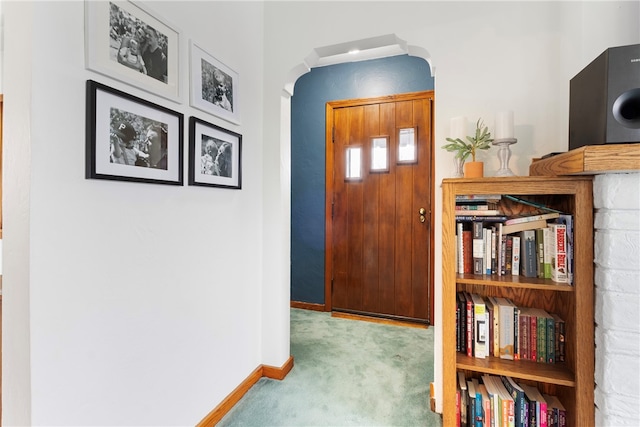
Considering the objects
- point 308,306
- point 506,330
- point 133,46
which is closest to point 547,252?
point 506,330

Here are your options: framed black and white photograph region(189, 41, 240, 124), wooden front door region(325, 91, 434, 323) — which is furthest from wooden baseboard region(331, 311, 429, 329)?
framed black and white photograph region(189, 41, 240, 124)

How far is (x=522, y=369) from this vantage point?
1.46 metres

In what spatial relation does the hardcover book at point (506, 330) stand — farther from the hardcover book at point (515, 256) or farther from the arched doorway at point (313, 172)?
the arched doorway at point (313, 172)

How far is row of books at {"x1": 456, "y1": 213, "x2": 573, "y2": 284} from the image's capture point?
1.50 m

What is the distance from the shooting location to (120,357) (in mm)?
1236

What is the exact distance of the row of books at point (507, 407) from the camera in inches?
59.4

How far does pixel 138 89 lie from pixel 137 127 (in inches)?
6.0

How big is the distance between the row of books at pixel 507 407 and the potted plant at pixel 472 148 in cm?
105

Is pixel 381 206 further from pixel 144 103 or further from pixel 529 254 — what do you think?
pixel 144 103

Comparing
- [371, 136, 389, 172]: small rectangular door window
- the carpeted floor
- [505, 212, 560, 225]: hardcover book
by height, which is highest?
[371, 136, 389, 172]: small rectangular door window

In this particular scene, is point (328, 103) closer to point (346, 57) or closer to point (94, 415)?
point (346, 57)

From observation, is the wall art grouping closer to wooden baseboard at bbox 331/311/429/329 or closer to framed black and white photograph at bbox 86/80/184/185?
framed black and white photograph at bbox 86/80/184/185

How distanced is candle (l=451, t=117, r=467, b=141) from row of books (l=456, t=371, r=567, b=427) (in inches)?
49.0

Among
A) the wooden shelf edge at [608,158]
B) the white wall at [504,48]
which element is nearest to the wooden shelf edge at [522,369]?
the white wall at [504,48]
